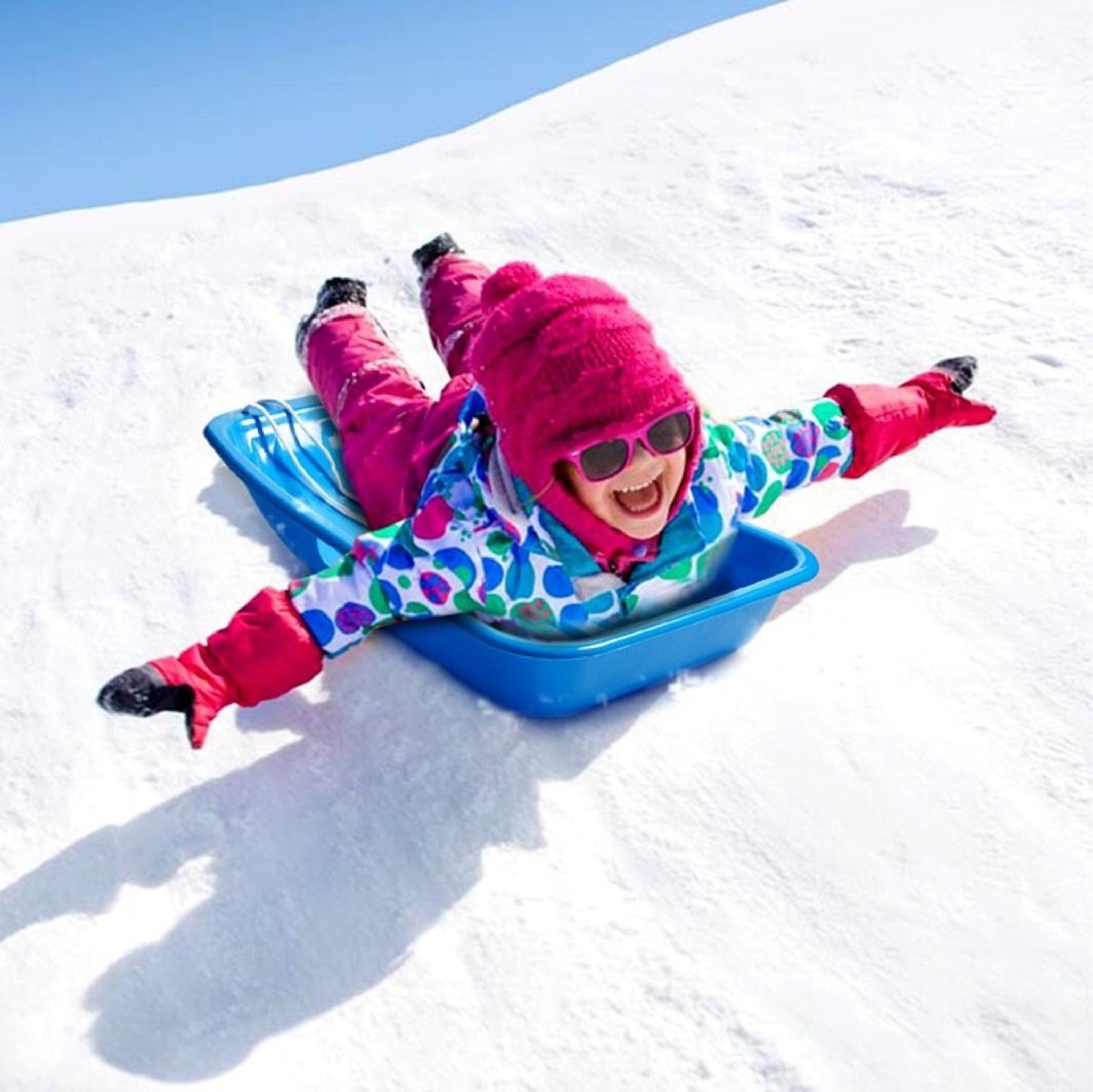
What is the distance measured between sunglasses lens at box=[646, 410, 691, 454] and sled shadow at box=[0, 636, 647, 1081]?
1.35 ft

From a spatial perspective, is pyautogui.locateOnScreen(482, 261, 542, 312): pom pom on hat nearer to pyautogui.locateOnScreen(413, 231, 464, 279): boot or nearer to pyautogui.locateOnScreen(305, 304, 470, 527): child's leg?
pyautogui.locateOnScreen(305, 304, 470, 527): child's leg

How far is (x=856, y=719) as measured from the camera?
1.78 m

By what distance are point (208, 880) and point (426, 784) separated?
0.32m

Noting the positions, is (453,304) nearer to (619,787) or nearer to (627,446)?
(627,446)

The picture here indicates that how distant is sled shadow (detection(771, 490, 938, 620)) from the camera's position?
2.15 m

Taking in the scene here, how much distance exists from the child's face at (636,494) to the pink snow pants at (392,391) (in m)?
0.51

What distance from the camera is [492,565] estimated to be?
1.83 meters

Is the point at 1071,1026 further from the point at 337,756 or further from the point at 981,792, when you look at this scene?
the point at 337,756

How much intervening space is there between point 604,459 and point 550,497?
0.13 metres

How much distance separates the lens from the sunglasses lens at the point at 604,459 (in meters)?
1.65

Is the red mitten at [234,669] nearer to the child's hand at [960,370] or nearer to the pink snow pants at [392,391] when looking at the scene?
the pink snow pants at [392,391]

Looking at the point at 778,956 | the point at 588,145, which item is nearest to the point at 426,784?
the point at 778,956

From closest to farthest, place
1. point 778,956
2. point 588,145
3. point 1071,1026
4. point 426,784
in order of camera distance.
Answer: point 1071,1026, point 778,956, point 426,784, point 588,145

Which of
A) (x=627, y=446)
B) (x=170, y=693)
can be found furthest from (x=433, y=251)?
(x=170, y=693)
